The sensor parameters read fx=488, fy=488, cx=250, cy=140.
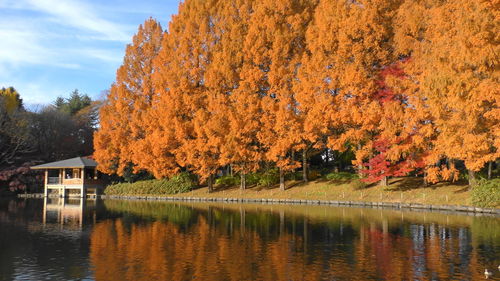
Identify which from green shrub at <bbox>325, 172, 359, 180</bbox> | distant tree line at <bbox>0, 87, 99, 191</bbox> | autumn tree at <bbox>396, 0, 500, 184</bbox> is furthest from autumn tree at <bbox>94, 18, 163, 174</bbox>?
autumn tree at <bbox>396, 0, 500, 184</bbox>

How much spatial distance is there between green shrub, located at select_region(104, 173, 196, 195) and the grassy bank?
846mm

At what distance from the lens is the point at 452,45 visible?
2831 cm

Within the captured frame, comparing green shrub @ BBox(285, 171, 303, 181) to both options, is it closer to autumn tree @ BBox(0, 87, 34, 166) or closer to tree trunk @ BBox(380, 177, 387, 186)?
tree trunk @ BBox(380, 177, 387, 186)

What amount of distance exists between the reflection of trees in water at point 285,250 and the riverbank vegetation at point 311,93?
8427 mm

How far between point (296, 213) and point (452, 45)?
13.4m

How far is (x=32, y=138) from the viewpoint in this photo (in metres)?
59.1

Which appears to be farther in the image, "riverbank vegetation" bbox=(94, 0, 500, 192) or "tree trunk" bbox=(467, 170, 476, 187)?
"tree trunk" bbox=(467, 170, 476, 187)

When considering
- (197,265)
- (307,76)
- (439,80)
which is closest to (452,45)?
(439,80)

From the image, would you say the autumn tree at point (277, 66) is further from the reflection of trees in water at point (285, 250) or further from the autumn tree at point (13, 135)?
the autumn tree at point (13, 135)

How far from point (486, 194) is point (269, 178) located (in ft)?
62.8

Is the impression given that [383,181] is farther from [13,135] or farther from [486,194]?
[13,135]

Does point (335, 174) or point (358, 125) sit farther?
point (335, 174)

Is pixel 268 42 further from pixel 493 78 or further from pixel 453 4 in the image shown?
pixel 493 78

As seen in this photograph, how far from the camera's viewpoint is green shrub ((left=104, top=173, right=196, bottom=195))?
46438 mm
